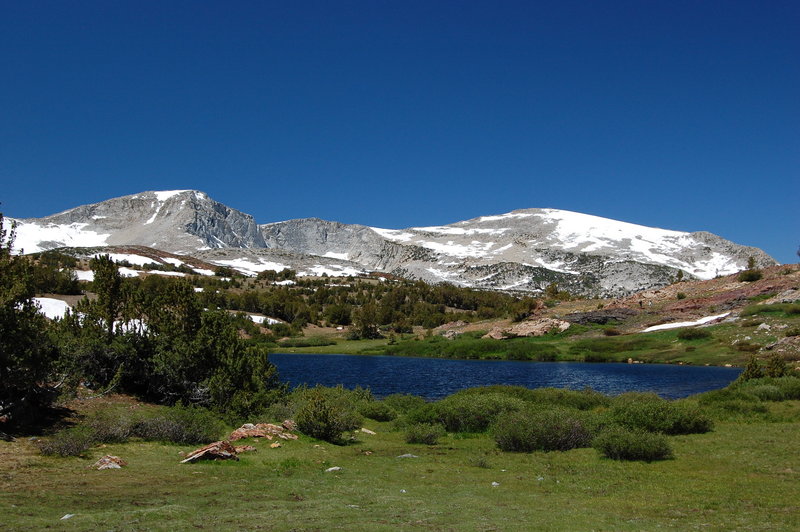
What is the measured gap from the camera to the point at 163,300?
1151 inches

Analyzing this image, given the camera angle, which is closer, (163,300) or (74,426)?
(74,426)

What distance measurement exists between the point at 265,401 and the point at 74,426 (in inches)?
355

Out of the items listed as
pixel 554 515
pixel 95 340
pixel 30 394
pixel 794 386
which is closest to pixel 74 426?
pixel 30 394

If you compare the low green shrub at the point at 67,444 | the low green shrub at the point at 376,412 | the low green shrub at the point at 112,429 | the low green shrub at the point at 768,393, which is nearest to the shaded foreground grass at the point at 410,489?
the low green shrub at the point at 67,444

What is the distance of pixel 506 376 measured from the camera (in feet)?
202

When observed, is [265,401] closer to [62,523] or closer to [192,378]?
[192,378]

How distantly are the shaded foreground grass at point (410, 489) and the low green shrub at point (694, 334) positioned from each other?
61.8 metres

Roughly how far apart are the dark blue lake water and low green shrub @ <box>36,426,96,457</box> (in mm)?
27944

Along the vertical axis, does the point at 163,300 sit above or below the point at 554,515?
above

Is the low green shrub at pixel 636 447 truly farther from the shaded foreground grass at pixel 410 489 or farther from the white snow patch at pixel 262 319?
the white snow patch at pixel 262 319

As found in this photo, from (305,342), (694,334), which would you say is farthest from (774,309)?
(305,342)

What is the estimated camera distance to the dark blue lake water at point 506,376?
47250mm

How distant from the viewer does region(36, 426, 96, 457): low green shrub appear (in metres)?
15.3

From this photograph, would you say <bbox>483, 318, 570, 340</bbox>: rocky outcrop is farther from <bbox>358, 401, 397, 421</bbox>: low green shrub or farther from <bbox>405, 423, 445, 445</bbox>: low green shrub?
<bbox>405, 423, 445, 445</bbox>: low green shrub
